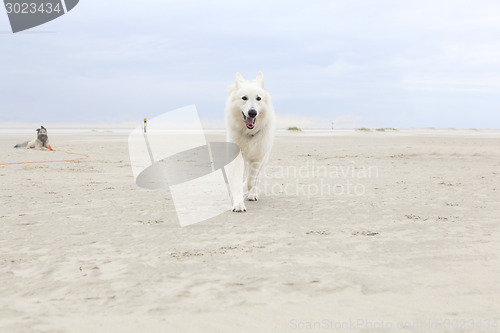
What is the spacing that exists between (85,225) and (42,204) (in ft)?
4.91

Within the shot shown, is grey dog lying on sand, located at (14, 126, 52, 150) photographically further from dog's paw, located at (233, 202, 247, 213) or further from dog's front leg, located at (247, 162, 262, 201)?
dog's paw, located at (233, 202, 247, 213)

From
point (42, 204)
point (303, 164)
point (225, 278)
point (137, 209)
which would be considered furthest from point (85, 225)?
point (303, 164)

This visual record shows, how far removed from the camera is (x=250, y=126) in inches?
209

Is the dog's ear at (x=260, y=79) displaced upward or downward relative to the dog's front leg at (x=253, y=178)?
upward

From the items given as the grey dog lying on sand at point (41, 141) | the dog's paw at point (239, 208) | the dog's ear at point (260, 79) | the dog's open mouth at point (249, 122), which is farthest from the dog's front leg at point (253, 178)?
the grey dog lying on sand at point (41, 141)

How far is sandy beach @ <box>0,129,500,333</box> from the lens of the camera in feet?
6.68

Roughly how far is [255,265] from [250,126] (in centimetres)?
281

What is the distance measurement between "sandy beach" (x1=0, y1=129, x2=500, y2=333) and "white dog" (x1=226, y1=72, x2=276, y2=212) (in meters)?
0.48

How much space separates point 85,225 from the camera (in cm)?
405

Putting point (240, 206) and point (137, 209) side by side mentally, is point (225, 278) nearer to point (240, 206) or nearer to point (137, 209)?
point (240, 206)

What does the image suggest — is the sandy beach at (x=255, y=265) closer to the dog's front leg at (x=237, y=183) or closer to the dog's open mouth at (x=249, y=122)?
the dog's front leg at (x=237, y=183)

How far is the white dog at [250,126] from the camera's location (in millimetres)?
5246

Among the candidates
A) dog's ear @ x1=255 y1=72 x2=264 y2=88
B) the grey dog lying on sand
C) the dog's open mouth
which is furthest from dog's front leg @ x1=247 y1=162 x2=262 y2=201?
the grey dog lying on sand

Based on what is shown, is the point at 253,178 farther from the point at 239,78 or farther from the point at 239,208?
the point at 239,78
